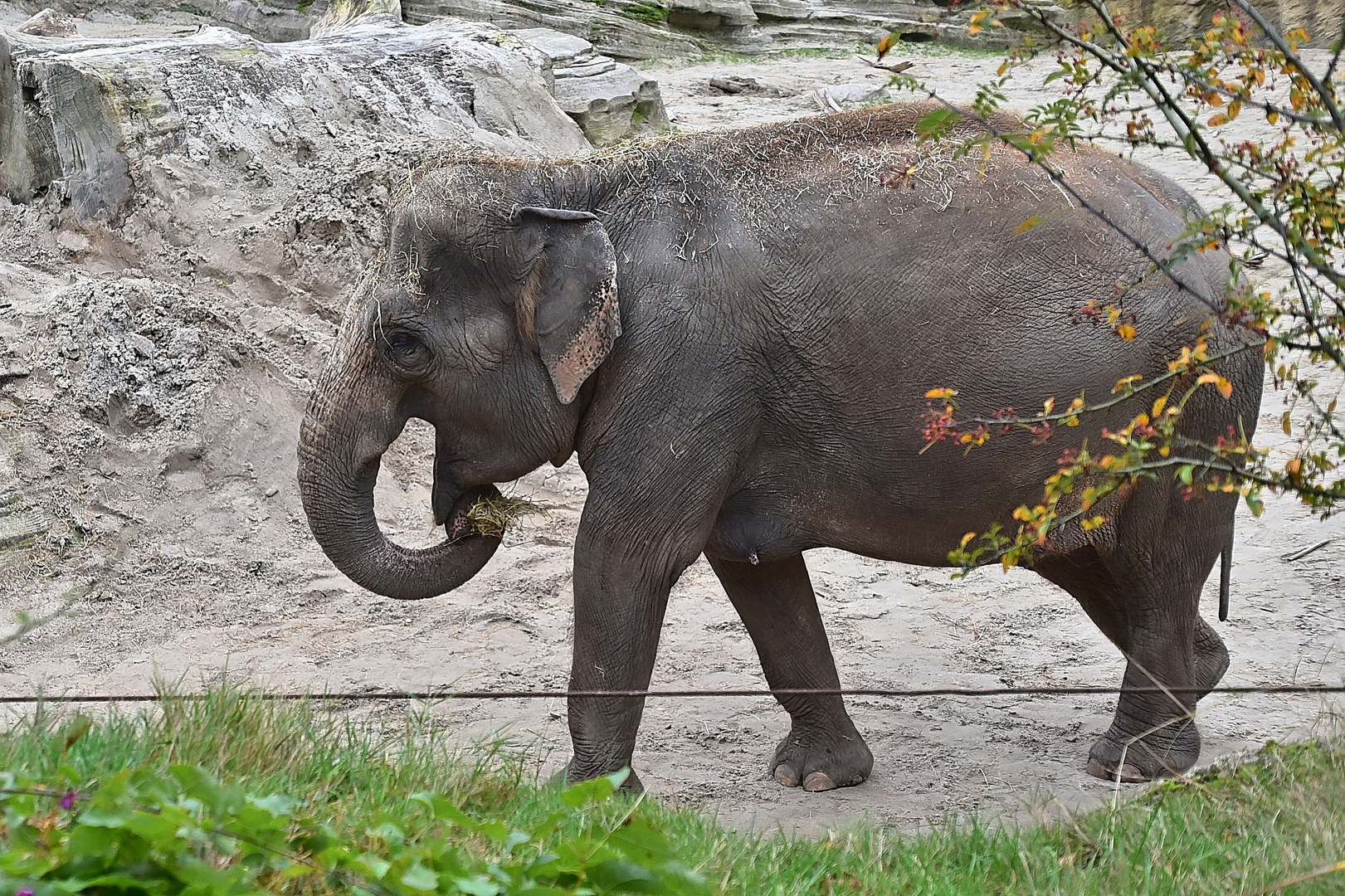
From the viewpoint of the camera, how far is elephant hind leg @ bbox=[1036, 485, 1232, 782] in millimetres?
5098

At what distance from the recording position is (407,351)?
4.78 meters

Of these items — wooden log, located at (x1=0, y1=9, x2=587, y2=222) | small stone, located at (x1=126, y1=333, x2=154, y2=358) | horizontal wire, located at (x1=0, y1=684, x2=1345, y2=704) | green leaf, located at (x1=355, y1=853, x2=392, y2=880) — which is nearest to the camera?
green leaf, located at (x1=355, y1=853, x2=392, y2=880)

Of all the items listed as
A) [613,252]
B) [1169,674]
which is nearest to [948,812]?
[1169,674]

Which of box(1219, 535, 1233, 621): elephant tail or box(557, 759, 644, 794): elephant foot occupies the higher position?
box(1219, 535, 1233, 621): elephant tail

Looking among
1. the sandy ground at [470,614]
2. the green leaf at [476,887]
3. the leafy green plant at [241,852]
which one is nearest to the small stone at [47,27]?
the sandy ground at [470,614]

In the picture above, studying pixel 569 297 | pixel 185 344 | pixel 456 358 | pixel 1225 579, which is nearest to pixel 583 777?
pixel 456 358

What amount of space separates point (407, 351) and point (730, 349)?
108cm

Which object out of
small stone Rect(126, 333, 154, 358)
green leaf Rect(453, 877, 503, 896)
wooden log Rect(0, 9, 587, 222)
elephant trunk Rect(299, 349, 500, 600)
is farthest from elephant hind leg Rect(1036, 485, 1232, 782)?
wooden log Rect(0, 9, 587, 222)

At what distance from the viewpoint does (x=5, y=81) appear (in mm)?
8727

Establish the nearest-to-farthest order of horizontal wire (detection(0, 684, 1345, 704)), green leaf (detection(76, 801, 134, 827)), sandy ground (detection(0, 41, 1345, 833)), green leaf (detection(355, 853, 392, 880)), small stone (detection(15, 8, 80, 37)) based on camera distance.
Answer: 1. green leaf (detection(76, 801, 134, 827))
2. green leaf (detection(355, 853, 392, 880))
3. horizontal wire (detection(0, 684, 1345, 704))
4. sandy ground (detection(0, 41, 1345, 833))
5. small stone (detection(15, 8, 80, 37))

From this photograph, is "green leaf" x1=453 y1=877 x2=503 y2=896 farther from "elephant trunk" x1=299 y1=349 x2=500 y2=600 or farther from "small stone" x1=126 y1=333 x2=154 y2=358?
"small stone" x1=126 y1=333 x2=154 y2=358

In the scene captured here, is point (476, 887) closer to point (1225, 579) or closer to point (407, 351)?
point (407, 351)

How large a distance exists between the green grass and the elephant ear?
1.27 meters

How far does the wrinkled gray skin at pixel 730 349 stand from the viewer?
4703mm
